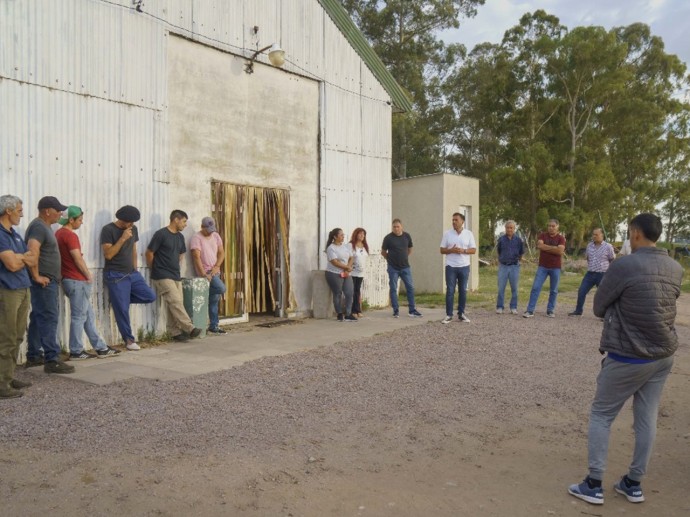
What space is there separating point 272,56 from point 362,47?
285 centimetres

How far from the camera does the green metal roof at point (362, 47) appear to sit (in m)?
11.3

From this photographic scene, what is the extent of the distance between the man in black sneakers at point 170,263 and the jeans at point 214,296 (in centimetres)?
65

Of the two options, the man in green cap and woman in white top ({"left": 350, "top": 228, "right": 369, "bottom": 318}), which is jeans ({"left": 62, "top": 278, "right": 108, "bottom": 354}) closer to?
the man in green cap

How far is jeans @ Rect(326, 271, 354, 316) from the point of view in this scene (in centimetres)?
1068

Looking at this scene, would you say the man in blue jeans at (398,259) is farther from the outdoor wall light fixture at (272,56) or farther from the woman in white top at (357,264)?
the outdoor wall light fixture at (272,56)

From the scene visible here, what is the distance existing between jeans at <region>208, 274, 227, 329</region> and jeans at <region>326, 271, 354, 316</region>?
Answer: 2146 mm

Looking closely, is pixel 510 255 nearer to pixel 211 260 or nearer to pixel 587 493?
pixel 211 260

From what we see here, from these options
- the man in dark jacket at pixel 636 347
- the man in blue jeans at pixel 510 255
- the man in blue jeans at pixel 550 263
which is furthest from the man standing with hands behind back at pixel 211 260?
the man in dark jacket at pixel 636 347

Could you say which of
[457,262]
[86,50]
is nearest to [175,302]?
[86,50]

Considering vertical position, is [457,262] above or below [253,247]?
below

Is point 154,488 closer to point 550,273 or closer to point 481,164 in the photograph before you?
point 550,273

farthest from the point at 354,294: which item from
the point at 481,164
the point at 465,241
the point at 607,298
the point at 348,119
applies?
the point at 481,164

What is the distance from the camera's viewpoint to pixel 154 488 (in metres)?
3.66

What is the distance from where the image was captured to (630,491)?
12.1 feet
